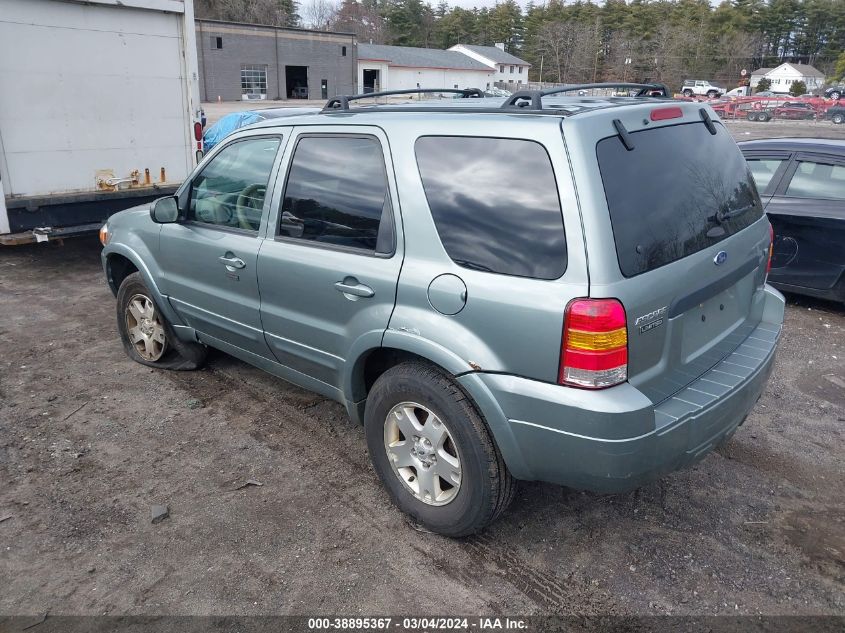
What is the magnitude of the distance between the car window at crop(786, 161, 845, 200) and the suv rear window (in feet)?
11.8

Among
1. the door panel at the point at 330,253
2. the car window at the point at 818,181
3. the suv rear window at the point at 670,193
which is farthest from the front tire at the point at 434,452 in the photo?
the car window at the point at 818,181

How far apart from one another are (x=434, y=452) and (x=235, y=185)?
2.13m

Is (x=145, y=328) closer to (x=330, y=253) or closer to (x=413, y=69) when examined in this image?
(x=330, y=253)

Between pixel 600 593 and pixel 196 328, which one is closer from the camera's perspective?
pixel 600 593

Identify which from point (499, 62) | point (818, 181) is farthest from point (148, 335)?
point (499, 62)

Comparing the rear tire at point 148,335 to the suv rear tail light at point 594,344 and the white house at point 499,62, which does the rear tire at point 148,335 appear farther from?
the white house at point 499,62

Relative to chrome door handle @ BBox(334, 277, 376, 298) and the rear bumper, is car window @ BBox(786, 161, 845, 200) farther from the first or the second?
chrome door handle @ BBox(334, 277, 376, 298)

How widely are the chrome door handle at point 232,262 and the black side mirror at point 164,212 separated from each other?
1.83 feet

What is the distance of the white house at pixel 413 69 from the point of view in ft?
222

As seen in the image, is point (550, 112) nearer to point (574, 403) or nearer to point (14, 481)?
point (574, 403)

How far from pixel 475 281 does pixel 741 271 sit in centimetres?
141

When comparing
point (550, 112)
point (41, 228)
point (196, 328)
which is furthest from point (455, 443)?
point (41, 228)

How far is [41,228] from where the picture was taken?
23.1 feet

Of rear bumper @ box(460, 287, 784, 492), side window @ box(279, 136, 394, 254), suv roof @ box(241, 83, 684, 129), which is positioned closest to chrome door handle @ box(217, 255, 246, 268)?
side window @ box(279, 136, 394, 254)
